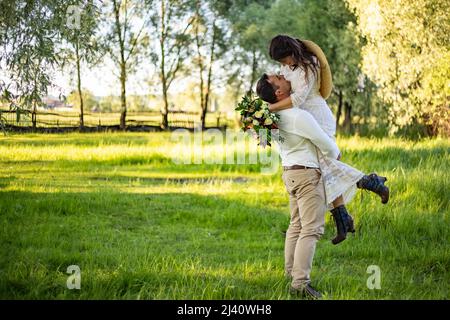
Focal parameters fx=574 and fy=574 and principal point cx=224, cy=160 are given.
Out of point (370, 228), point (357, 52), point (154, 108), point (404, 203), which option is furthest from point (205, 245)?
point (154, 108)

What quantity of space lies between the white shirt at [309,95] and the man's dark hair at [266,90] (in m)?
0.16

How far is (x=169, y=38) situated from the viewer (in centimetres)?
3312

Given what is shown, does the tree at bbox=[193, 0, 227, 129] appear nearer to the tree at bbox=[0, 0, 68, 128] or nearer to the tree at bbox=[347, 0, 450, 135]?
the tree at bbox=[347, 0, 450, 135]

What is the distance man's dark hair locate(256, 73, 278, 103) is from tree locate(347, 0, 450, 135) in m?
11.6

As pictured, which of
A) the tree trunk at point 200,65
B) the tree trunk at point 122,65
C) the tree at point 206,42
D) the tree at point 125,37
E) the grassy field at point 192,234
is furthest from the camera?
the tree at point 206,42

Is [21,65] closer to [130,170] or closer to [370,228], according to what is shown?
[370,228]

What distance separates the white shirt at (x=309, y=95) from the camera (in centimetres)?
489

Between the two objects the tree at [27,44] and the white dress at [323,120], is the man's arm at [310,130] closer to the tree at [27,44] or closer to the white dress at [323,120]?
the white dress at [323,120]

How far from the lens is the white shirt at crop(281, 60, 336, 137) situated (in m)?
4.89

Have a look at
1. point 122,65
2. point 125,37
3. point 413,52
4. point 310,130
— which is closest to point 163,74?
point 125,37

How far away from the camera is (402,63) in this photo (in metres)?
17.4

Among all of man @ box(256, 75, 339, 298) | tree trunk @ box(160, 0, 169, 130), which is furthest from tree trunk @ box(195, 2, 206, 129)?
man @ box(256, 75, 339, 298)

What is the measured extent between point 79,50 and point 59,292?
4.54 m

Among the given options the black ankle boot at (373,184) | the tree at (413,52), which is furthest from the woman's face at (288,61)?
the tree at (413,52)
